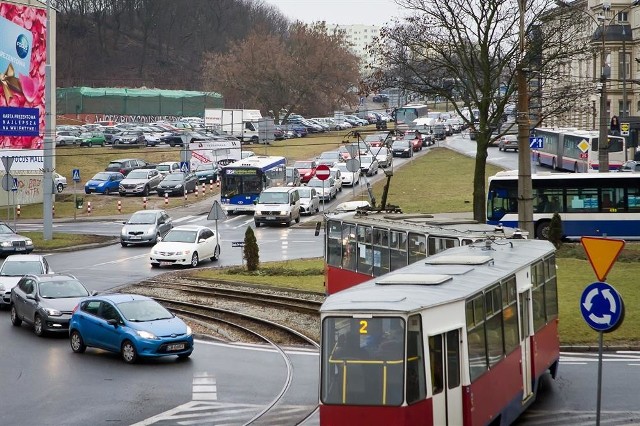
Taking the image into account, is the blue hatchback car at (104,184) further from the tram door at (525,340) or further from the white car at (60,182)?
the tram door at (525,340)

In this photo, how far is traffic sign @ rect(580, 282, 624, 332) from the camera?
1424cm

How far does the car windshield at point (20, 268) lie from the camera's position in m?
32.6

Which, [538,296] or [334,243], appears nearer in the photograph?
[538,296]

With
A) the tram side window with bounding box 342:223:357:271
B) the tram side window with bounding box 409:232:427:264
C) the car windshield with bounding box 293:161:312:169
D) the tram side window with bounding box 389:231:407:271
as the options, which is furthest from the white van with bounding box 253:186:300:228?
the tram side window with bounding box 409:232:427:264

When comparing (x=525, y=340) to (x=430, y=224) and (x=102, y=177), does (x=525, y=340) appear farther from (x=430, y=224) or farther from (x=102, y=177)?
(x=102, y=177)

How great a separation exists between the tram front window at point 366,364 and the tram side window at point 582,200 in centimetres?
3085

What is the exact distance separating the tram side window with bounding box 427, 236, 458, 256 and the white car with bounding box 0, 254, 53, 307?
13739mm

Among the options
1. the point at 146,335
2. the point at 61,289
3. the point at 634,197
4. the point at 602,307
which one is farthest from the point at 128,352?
the point at 634,197

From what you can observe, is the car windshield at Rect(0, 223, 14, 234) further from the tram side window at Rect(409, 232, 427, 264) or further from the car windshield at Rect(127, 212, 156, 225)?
the tram side window at Rect(409, 232, 427, 264)

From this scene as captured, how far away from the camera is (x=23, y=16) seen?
59375 millimetres

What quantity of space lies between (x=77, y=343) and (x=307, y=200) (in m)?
33.7

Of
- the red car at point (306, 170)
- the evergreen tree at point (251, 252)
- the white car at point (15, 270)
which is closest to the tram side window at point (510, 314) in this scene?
the white car at point (15, 270)

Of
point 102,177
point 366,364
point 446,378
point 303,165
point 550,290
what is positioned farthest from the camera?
point 303,165

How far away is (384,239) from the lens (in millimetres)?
25422
